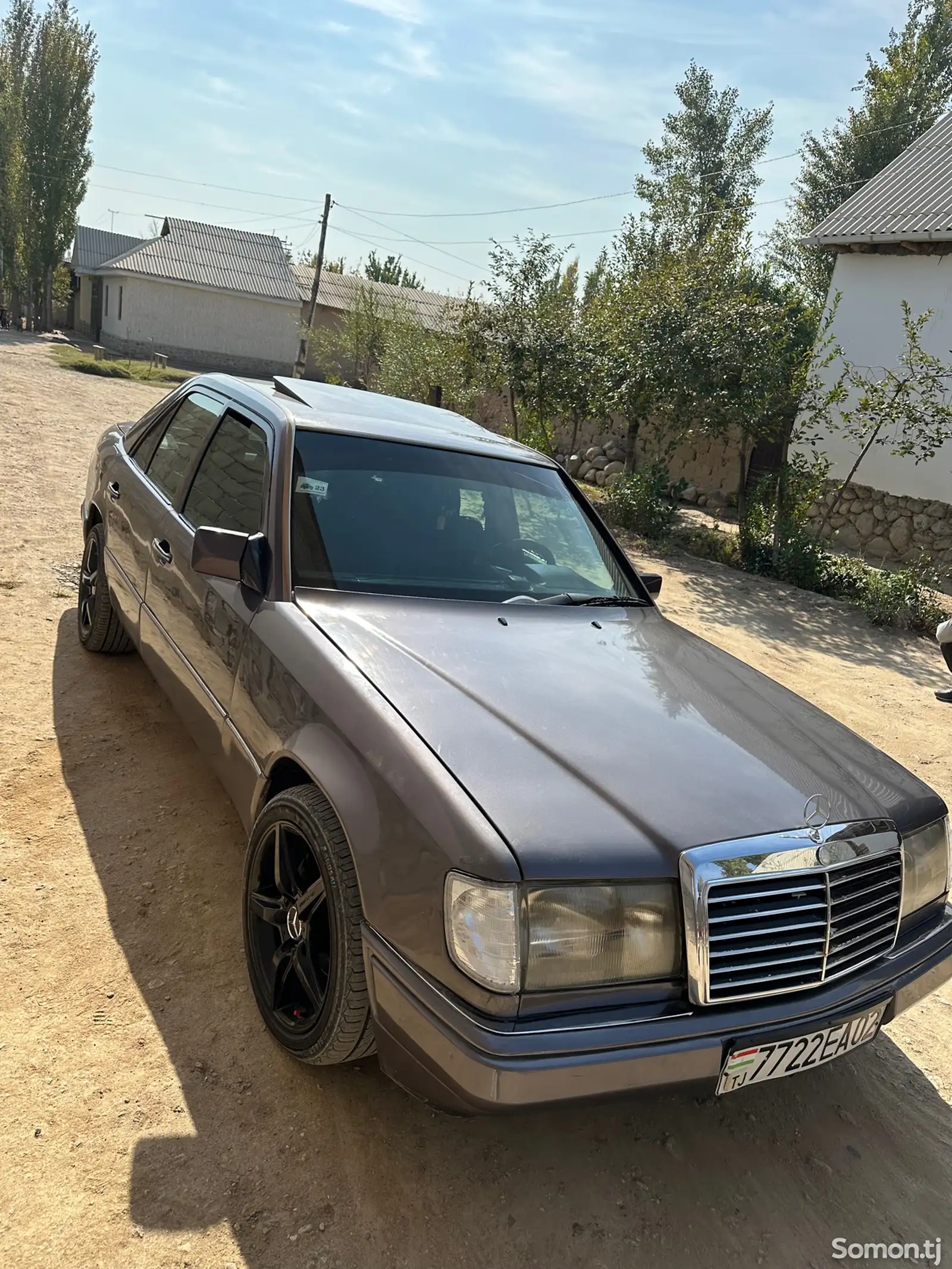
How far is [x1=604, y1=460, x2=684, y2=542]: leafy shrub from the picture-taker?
11.9m

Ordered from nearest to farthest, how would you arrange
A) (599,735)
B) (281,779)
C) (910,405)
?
1. (599,735)
2. (281,779)
3. (910,405)

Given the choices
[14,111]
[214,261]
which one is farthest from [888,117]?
[14,111]

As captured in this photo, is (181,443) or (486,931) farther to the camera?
(181,443)

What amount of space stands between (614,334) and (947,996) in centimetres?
1030

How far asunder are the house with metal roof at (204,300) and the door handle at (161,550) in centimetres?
3350

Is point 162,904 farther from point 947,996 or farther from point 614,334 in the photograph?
point 614,334

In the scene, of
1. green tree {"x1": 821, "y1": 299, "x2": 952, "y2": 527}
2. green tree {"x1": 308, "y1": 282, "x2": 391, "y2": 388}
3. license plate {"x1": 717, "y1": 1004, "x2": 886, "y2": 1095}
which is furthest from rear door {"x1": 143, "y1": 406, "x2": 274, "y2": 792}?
green tree {"x1": 308, "y1": 282, "x2": 391, "y2": 388}

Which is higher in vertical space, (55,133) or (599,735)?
(55,133)

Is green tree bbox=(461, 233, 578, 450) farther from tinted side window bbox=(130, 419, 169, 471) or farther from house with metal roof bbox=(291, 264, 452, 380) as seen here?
house with metal roof bbox=(291, 264, 452, 380)

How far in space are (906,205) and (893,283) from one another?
1.44m

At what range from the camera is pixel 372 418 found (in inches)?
142

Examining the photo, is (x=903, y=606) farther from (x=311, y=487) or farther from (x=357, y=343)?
(x=357, y=343)

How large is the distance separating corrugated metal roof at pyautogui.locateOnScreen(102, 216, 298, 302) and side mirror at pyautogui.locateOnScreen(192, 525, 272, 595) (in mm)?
35384

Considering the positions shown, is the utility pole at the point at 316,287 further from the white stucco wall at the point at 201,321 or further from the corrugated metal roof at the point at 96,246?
the corrugated metal roof at the point at 96,246
